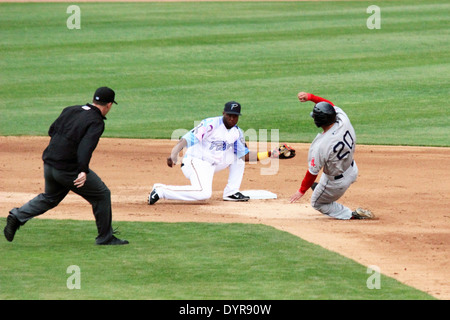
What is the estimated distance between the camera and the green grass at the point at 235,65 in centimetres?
1777

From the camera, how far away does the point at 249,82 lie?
20.8 meters

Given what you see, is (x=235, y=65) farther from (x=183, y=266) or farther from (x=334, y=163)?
(x=183, y=266)

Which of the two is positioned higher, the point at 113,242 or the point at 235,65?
the point at 235,65

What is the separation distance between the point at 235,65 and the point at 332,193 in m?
12.9

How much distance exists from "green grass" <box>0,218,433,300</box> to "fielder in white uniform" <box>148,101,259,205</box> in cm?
150

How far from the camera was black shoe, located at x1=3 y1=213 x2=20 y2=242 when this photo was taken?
8617 millimetres

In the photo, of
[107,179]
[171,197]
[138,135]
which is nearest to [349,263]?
[171,197]

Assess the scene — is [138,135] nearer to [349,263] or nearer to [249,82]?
[249,82]

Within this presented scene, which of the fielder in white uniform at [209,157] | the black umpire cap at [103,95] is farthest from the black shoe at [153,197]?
the black umpire cap at [103,95]

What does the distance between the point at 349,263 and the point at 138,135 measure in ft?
29.1

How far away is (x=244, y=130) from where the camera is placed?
16.7 metres

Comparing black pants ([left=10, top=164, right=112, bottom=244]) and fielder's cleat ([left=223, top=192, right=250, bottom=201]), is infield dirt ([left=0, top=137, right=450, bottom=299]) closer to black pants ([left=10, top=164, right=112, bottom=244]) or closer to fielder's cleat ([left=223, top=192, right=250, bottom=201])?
fielder's cleat ([left=223, top=192, right=250, bottom=201])

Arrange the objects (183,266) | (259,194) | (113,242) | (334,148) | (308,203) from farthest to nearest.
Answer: (259,194) → (308,203) → (334,148) → (113,242) → (183,266)

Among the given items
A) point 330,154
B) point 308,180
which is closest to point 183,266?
point 308,180
